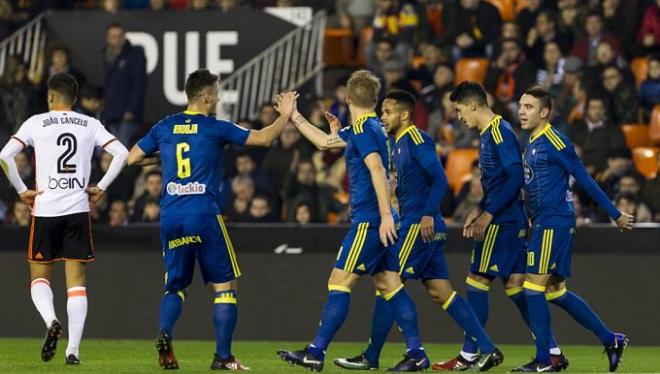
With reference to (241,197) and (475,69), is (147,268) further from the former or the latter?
(475,69)

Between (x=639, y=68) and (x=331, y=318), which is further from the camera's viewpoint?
(x=639, y=68)

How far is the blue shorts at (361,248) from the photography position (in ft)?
38.4

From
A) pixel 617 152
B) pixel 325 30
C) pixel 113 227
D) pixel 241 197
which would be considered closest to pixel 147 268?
pixel 113 227

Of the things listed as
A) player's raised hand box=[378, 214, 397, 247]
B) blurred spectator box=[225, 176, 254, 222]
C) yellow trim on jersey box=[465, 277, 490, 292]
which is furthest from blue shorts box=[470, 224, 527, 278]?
blurred spectator box=[225, 176, 254, 222]

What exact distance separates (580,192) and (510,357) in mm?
3577

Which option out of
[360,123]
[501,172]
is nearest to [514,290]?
[501,172]

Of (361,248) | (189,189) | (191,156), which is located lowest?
(361,248)

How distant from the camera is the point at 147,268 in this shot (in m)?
16.7

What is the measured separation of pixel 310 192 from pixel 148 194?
1.77m

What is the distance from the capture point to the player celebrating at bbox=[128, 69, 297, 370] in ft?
38.8

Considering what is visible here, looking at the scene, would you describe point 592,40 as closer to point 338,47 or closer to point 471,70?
point 471,70

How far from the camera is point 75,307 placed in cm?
1268

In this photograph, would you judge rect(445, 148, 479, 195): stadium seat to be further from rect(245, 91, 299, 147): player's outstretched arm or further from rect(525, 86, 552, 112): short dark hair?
rect(245, 91, 299, 147): player's outstretched arm

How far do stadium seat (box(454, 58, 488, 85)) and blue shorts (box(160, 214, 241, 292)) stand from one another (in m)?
9.55
